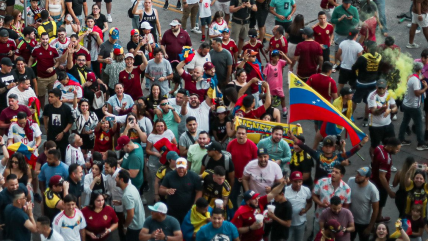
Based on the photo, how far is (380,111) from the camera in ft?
49.1

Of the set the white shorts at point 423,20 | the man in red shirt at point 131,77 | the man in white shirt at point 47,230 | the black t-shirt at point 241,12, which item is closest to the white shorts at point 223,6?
the black t-shirt at point 241,12

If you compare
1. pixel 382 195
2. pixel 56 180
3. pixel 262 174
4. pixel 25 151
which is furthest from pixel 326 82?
pixel 56 180

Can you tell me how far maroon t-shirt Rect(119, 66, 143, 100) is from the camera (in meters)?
16.5

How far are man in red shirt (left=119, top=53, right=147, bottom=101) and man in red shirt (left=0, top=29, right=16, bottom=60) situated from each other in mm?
2713

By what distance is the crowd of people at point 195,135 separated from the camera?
12.2 m

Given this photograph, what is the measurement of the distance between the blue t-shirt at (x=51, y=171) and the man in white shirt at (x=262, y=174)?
2916 millimetres

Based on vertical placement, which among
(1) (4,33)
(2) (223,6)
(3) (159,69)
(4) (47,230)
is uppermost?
(1) (4,33)

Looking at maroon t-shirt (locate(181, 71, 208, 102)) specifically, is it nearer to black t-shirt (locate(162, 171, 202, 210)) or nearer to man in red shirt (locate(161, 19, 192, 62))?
man in red shirt (locate(161, 19, 192, 62))

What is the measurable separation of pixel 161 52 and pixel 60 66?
2195 mm

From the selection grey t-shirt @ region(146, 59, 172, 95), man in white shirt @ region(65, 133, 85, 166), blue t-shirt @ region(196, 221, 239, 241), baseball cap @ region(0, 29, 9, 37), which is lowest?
blue t-shirt @ region(196, 221, 239, 241)

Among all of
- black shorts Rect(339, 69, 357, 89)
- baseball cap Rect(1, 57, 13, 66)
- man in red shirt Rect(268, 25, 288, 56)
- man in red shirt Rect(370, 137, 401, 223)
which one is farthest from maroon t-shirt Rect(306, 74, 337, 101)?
baseball cap Rect(1, 57, 13, 66)

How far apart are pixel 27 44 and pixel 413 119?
→ 8462 mm

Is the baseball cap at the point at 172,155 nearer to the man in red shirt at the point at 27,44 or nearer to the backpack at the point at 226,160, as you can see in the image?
the backpack at the point at 226,160

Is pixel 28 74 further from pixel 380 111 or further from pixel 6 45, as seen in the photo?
pixel 380 111
